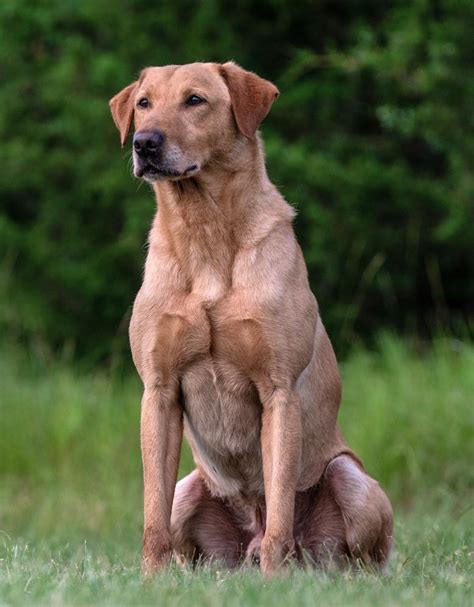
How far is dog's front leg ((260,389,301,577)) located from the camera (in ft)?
16.7

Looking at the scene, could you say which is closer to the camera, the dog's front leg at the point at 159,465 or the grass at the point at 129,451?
the dog's front leg at the point at 159,465

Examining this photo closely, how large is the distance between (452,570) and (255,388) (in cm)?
104

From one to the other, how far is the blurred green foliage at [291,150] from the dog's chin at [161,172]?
5.70m

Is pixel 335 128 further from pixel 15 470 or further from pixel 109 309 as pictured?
pixel 15 470

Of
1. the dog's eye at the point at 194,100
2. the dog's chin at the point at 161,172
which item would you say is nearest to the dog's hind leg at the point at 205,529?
the dog's chin at the point at 161,172

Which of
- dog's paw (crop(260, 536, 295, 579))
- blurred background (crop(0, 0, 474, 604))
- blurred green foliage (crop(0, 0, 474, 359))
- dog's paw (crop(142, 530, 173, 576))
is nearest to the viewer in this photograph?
dog's paw (crop(260, 536, 295, 579))

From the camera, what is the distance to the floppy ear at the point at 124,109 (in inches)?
222

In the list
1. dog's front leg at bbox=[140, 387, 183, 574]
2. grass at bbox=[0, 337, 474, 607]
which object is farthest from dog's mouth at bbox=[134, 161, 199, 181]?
grass at bbox=[0, 337, 474, 607]

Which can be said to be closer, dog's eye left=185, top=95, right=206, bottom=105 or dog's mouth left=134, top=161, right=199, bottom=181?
dog's mouth left=134, top=161, right=199, bottom=181

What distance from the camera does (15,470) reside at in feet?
30.5

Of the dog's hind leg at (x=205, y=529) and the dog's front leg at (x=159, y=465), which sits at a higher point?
the dog's front leg at (x=159, y=465)

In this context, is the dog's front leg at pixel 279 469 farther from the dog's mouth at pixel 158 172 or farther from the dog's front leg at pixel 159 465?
the dog's mouth at pixel 158 172

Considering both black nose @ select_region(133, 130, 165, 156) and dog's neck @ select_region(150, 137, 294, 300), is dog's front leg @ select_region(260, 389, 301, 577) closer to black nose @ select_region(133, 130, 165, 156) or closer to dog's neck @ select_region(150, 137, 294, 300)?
dog's neck @ select_region(150, 137, 294, 300)

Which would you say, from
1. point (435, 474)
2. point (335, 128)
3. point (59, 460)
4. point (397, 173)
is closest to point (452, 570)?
point (435, 474)
